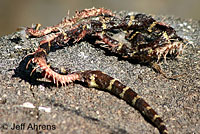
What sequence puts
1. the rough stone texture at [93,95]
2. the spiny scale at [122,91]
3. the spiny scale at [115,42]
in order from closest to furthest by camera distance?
the rough stone texture at [93,95]
the spiny scale at [122,91]
the spiny scale at [115,42]

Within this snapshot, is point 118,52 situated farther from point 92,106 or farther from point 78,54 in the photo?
point 92,106

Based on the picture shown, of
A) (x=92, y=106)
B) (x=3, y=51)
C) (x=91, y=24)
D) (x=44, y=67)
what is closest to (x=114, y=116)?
(x=92, y=106)

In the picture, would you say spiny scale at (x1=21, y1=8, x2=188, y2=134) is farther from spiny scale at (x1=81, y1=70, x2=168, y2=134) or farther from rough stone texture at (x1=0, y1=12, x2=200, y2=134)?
rough stone texture at (x1=0, y1=12, x2=200, y2=134)

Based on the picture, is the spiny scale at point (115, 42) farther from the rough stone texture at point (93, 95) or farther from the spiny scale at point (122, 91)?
the rough stone texture at point (93, 95)

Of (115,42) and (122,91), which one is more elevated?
(115,42)

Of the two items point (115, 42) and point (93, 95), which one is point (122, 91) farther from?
point (115, 42)

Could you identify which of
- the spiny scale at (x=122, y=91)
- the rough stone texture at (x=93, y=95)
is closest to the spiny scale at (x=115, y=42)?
the spiny scale at (x=122, y=91)

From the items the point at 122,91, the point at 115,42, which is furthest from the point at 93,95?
the point at 115,42

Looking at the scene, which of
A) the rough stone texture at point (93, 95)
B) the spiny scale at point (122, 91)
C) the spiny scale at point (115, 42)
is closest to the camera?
the rough stone texture at point (93, 95)

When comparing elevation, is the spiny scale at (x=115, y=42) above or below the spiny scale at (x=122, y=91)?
above

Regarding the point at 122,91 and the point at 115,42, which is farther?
the point at 115,42
